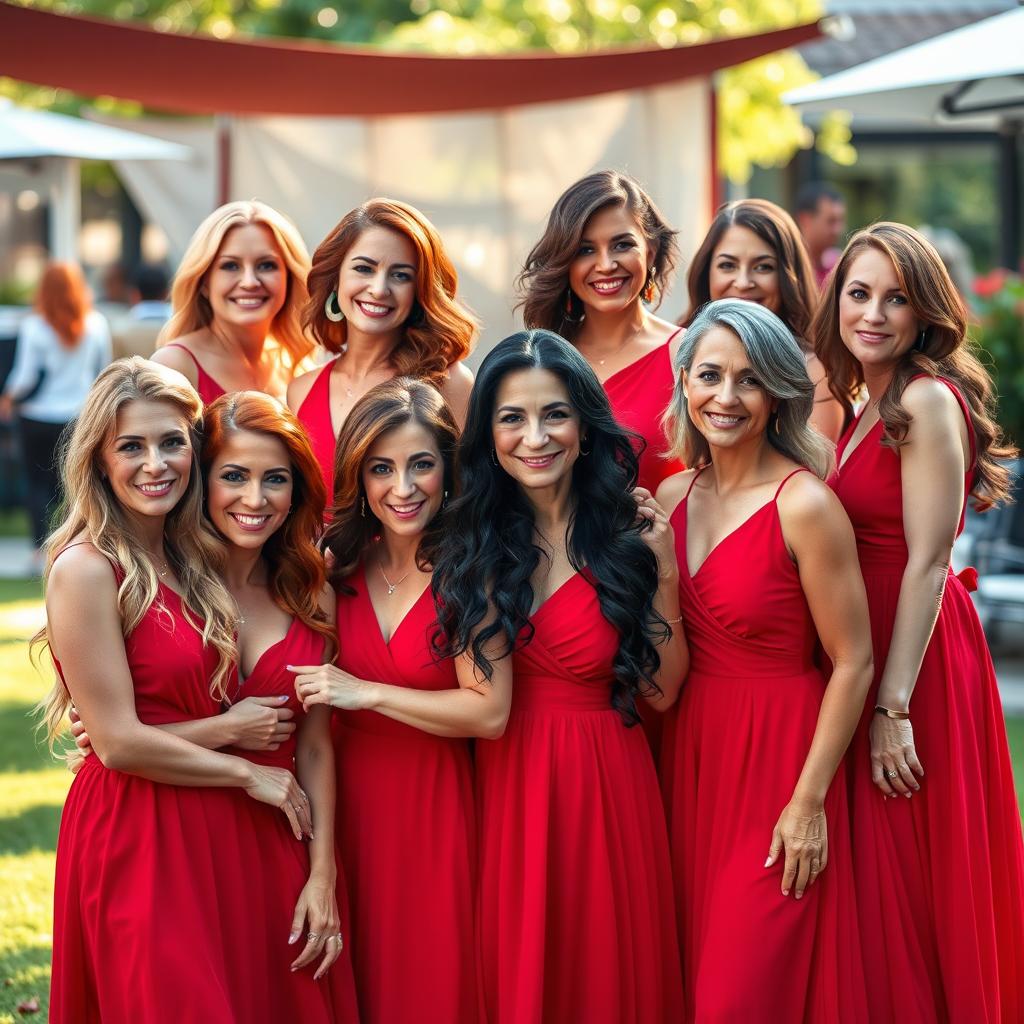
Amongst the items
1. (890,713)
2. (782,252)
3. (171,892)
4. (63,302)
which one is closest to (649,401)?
(782,252)

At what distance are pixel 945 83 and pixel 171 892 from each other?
5193 millimetres

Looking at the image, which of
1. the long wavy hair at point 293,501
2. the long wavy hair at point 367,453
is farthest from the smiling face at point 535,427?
the long wavy hair at point 293,501

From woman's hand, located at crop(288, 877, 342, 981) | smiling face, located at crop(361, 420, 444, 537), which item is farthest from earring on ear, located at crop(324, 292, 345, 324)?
woman's hand, located at crop(288, 877, 342, 981)

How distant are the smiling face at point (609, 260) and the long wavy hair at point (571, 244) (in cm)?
2

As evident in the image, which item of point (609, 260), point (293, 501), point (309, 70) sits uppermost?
point (309, 70)

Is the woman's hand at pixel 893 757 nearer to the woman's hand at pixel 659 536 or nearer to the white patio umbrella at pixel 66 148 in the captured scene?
the woman's hand at pixel 659 536

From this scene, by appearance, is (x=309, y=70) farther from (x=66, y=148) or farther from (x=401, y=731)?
(x=66, y=148)

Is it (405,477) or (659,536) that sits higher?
(405,477)

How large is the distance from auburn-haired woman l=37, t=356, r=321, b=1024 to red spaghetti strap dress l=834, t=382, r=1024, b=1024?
1.50 meters

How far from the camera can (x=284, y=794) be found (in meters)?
3.68

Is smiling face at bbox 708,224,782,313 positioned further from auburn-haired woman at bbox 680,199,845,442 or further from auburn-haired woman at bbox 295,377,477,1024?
auburn-haired woman at bbox 295,377,477,1024

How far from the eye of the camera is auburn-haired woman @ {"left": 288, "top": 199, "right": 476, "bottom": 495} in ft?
14.9

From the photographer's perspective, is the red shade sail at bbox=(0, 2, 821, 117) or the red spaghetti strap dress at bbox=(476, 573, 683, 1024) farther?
the red shade sail at bbox=(0, 2, 821, 117)

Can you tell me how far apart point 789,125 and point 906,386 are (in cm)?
1262
